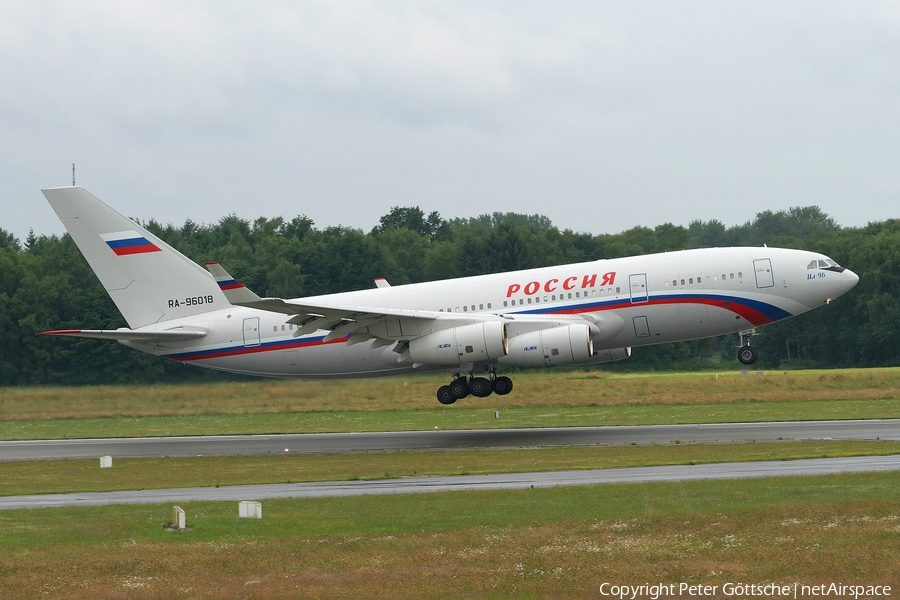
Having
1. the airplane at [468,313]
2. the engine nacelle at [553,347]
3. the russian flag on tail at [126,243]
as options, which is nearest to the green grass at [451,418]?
the airplane at [468,313]

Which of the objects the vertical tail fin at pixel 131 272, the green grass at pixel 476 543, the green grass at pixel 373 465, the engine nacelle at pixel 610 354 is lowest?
the green grass at pixel 476 543

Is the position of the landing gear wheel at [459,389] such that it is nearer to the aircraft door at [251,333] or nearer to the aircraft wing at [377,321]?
the aircraft wing at [377,321]

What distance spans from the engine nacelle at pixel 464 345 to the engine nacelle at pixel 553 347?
0.59m

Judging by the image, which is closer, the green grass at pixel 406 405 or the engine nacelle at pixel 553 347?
the engine nacelle at pixel 553 347

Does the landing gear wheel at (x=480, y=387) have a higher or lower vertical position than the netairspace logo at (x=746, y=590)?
higher

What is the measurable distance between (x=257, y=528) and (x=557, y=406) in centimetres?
3065

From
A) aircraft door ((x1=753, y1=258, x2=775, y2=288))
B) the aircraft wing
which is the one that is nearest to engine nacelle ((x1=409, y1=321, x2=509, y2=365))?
the aircraft wing

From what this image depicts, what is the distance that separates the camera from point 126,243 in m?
40.6

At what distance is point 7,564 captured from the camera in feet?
55.5

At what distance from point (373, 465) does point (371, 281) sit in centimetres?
5148

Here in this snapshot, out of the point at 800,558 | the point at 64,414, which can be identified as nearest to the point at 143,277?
the point at 64,414

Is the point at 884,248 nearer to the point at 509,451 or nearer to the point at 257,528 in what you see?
the point at 509,451

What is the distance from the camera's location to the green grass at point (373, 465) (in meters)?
27.9

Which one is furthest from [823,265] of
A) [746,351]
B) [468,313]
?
[468,313]
